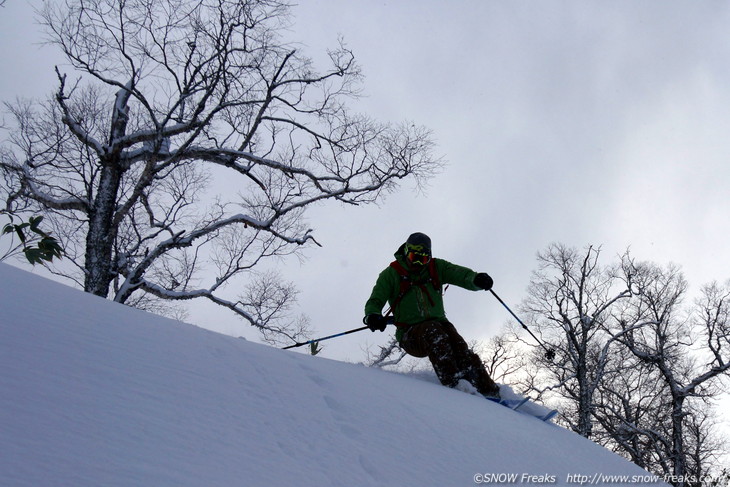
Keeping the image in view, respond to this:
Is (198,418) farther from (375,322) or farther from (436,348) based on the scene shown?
(436,348)

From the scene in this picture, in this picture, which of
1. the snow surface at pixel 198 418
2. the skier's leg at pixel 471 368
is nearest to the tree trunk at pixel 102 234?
the skier's leg at pixel 471 368

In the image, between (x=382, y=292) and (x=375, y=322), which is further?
(x=382, y=292)

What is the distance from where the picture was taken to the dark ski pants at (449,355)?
4.34m

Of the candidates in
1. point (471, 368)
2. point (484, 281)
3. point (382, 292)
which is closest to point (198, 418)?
point (471, 368)

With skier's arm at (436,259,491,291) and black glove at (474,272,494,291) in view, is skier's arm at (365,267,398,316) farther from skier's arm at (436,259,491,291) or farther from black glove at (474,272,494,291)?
black glove at (474,272,494,291)

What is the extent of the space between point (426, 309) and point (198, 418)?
10.9 feet

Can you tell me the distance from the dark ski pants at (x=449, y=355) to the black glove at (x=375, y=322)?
0.35m

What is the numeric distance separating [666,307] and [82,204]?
17.7 m

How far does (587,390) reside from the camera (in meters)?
13.9

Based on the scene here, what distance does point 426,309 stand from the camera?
473 cm

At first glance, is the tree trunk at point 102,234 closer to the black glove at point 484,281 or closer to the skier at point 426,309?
the skier at point 426,309

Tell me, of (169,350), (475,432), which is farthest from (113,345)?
(475,432)

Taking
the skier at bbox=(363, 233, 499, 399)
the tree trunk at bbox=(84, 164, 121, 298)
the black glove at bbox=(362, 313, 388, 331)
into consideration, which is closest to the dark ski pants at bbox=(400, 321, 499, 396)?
the skier at bbox=(363, 233, 499, 399)

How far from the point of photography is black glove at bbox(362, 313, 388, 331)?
4.45m
